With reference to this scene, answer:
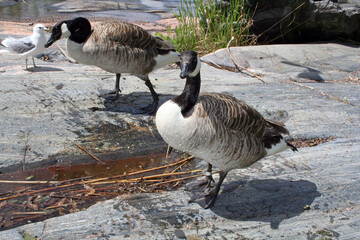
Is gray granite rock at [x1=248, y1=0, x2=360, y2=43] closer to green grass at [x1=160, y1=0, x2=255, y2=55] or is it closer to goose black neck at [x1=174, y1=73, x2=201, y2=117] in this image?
green grass at [x1=160, y1=0, x2=255, y2=55]

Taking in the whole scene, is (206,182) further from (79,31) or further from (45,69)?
(45,69)

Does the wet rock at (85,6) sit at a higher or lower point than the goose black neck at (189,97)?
lower

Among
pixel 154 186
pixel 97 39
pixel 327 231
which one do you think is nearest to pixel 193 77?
pixel 154 186

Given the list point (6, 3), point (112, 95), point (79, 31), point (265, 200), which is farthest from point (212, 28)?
point (6, 3)

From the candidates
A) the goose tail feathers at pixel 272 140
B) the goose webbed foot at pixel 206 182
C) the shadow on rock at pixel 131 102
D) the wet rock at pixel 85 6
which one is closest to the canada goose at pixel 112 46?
the shadow on rock at pixel 131 102

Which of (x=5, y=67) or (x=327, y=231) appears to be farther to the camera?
(x=5, y=67)

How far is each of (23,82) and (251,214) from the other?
424cm

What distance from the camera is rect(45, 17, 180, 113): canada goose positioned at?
537cm

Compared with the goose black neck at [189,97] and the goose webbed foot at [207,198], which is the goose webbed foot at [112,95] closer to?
the goose black neck at [189,97]

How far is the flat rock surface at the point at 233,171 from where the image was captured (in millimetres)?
3176

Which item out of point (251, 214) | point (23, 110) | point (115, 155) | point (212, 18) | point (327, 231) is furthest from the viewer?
point (212, 18)

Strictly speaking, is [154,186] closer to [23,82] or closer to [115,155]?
[115,155]

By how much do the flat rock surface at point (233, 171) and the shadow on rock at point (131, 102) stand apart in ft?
0.06

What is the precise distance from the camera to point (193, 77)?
135 inches
